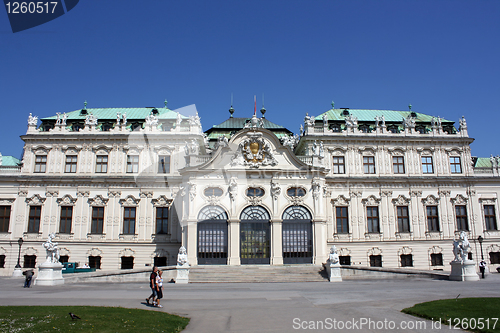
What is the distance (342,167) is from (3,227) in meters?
38.3

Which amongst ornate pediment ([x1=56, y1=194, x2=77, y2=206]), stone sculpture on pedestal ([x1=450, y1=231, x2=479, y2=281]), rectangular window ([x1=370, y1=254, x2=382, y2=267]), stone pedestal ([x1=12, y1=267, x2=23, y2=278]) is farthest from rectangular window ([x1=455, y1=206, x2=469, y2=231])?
stone pedestal ([x1=12, y1=267, x2=23, y2=278])

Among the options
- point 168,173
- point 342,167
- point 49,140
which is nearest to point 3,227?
point 49,140

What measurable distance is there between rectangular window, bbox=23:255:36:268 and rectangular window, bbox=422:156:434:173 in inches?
1757

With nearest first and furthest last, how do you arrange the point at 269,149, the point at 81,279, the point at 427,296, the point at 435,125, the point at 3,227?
the point at 427,296 → the point at 81,279 → the point at 269,149 → the point at 3,227 → the point at 435,125

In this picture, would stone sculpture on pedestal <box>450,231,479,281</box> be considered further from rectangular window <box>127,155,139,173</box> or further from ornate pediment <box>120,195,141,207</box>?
rectangular window <box>127,155,139,173</box>

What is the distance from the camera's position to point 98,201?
1722 inches

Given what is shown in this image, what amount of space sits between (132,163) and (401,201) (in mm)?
30919

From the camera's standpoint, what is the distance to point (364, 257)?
43.4 m

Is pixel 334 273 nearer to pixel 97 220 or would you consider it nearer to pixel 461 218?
pixel 461 218

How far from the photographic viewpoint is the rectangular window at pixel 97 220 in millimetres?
43359

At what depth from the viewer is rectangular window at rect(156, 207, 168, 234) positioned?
43.6 metres

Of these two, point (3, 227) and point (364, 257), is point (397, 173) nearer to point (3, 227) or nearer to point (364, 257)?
point (364, 257)

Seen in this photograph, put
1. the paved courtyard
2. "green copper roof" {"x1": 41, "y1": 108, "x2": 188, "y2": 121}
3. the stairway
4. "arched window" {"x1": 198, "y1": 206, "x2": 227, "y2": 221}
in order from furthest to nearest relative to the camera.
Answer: "green copper roof" {"x1": 41, "y1": 108, "x2": 188, "y2": 121}, "arched window" {"x1": 198, "y1": 206, "x2": 227, "y2": 221}, the stairway, the paved courtyard

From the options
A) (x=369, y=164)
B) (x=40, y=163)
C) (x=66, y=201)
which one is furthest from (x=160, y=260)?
(x=369, y=164)
